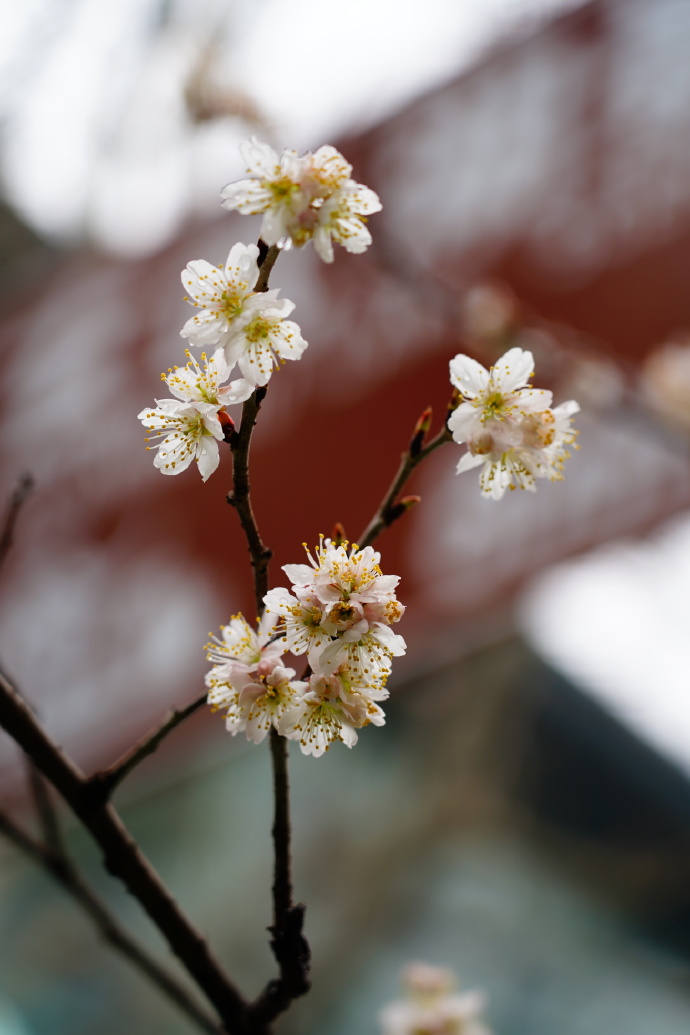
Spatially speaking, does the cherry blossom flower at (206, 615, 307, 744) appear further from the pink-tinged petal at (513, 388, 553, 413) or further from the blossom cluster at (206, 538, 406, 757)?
the pink-tinged petal at (513, 388, 553, 413)

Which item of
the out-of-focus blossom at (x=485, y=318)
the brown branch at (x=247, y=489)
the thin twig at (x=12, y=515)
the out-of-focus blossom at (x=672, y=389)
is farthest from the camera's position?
the out-of-focus blossom at (x=485, y=318)

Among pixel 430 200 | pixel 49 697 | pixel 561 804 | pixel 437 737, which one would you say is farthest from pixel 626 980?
pixel 430 200

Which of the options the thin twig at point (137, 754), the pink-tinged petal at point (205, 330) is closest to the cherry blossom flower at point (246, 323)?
the pink-tinged petal at point (205, 330)

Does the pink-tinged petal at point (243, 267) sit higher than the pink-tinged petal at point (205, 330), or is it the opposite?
the pink-tinged petal at point (243, 267)

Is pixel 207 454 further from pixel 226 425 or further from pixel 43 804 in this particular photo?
pixel 43 804

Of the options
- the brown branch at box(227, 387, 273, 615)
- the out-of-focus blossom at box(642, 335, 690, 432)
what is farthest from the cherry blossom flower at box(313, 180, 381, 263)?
the out-of-focus blossom at box(642, 335, 690, 432)

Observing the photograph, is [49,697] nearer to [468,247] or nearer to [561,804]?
[561,804]

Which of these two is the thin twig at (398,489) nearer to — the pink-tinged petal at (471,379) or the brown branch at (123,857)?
the pink-tinged petal at (471,379)
